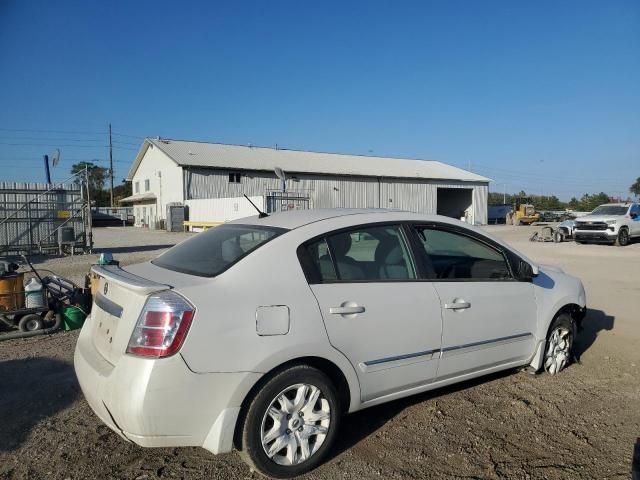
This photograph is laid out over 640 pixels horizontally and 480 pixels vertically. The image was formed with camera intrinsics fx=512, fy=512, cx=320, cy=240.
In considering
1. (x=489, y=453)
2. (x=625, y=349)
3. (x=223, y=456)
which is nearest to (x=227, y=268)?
(x=223, y=456)

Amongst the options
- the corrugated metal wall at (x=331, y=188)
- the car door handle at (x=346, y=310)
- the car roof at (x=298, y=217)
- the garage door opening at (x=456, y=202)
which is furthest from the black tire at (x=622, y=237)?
the garage door opening at (x=456, y=202)

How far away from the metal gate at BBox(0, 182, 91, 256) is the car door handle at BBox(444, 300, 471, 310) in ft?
56.5

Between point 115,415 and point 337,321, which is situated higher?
point 337,321

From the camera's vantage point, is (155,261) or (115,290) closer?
(115,290)

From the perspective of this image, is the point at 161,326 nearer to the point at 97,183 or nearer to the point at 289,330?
the point at 289,330

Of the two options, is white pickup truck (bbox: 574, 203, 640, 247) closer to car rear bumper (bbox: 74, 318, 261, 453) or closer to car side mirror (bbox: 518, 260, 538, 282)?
car side mirror (bbox: 518, 260, 538, 282)

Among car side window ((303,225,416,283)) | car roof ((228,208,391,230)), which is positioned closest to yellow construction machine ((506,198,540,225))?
car roof ((228,208,391,230))

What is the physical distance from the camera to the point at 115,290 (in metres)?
3.32

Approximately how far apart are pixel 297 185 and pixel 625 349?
117 feet

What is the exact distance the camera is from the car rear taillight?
284cm

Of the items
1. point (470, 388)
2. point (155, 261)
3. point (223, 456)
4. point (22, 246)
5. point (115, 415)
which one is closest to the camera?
point (115, 415)

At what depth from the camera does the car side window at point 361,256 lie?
3434mm

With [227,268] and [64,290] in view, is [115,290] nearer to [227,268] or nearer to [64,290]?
[227,268]

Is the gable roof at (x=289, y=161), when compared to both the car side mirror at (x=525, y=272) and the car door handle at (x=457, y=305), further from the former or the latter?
the car door handle at (x=457, y=305)
